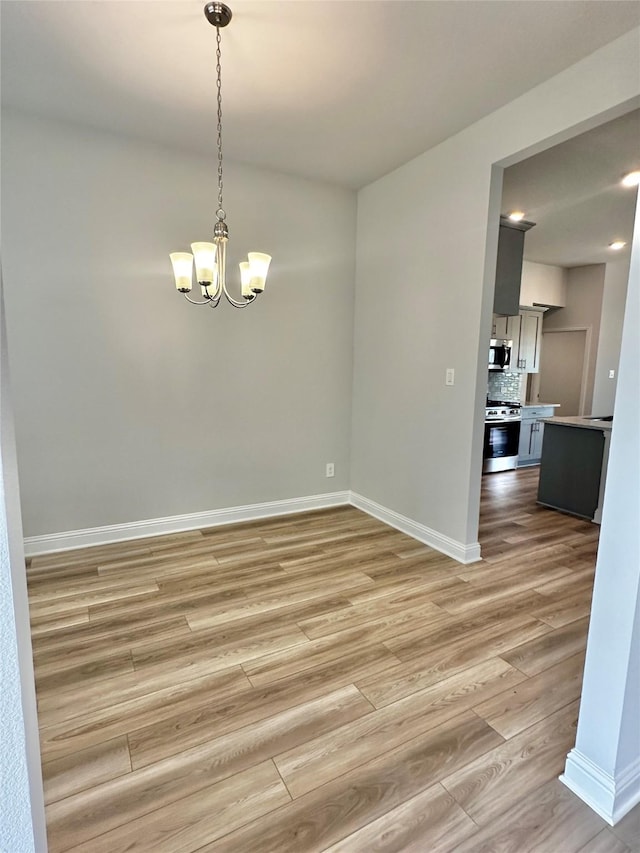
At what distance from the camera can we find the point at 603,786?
1.35 metres

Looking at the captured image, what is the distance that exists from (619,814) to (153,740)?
155 cm

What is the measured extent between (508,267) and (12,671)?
3.87 metres

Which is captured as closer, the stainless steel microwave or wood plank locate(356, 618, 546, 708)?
wood plank locate(356, 618, 546, 708)

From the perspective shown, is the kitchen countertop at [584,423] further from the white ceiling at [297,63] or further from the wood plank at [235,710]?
the wood plank at [235,710]

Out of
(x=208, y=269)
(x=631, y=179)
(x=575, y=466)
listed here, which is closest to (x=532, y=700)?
→ (x=208, y=269)

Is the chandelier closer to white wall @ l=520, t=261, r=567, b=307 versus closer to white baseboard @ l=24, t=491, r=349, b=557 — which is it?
white baseboard @ l=24, t=491, r=349, b=557

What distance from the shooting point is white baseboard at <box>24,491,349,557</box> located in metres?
3.05

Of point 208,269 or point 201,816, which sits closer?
point 201,816

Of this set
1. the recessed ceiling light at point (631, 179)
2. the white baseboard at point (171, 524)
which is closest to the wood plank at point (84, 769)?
the white baseboard at point (171, 524)

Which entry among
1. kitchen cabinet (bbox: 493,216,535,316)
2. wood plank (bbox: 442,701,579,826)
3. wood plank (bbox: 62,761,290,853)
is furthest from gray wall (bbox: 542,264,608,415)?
wood plank (bbox: 62,761,290,853)

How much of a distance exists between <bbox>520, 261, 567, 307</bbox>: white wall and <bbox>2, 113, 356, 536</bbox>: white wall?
350cm

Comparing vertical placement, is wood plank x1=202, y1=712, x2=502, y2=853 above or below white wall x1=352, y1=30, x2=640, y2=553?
below

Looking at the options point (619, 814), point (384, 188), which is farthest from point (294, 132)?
point (619, 814)

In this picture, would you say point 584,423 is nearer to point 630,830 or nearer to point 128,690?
point 630,830
